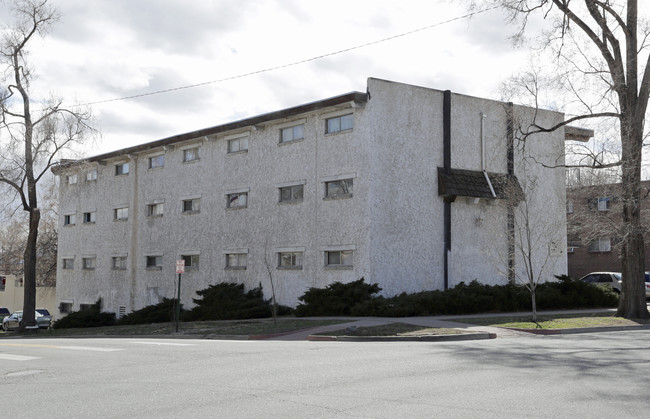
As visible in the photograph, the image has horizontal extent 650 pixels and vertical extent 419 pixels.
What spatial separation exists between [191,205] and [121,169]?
26.5 feet

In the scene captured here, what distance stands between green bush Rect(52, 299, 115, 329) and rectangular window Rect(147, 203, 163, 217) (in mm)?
6187

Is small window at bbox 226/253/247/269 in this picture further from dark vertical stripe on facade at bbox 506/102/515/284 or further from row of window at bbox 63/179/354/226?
dark vertical stripe on facade at bbox 506/102/515/284

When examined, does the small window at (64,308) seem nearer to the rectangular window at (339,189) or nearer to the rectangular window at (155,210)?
the rectangular window at (155,210)

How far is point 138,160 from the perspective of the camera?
39.3m

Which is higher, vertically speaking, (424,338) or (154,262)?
(154,262)

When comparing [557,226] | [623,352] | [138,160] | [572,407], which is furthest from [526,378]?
[138,160]

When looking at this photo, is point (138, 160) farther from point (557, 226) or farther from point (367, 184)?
point (557, 226)

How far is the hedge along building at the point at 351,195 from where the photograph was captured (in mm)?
27031

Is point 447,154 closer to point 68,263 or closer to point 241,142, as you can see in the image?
point 241,142

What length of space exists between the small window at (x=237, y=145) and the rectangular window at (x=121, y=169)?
392 inches

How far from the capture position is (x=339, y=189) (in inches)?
1099

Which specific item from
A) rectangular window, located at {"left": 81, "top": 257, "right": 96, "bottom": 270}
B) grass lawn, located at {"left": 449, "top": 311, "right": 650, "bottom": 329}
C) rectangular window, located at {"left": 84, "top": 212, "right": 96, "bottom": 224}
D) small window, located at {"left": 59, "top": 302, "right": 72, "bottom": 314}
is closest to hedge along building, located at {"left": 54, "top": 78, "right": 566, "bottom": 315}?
grass lawn, located at {"left": 449, "top": 311, "right": 650, "bottom": 329}

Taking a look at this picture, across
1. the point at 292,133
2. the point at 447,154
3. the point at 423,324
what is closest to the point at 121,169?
the point at 292,133

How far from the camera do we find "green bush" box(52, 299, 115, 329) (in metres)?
37.1
